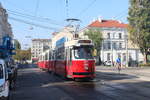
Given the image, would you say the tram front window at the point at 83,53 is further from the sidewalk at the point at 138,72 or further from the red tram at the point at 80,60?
the sidewalk at the point at 138,72

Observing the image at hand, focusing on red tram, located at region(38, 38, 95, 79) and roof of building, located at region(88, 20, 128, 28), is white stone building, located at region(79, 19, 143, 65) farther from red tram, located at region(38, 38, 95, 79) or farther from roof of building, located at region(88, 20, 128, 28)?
red tram, located at region(38, 38, 95, 79)

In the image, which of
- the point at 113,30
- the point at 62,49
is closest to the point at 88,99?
the point at 62,49

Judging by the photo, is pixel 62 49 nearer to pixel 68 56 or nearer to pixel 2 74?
pixel 68 56

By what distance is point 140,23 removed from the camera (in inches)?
2371

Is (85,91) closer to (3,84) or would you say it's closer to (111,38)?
(3,84)

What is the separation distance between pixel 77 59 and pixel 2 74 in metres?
11.5

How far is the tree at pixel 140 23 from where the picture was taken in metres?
60.0

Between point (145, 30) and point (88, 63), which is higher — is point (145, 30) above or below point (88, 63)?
above

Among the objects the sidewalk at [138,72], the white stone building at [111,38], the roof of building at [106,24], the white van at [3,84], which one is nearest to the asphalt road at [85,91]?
the white van at [3,84]

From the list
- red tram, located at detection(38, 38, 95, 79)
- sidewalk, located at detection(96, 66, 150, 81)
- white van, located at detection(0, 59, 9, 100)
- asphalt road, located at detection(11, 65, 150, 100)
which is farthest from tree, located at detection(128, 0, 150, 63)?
white van, located at detection(0, 59, 9, 100)

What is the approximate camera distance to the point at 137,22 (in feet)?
199

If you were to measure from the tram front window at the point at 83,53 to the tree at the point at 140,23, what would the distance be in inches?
1484

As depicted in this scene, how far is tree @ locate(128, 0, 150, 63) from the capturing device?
6003 cm

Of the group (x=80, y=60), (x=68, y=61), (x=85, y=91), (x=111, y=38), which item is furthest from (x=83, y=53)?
(x=111, y=38)
